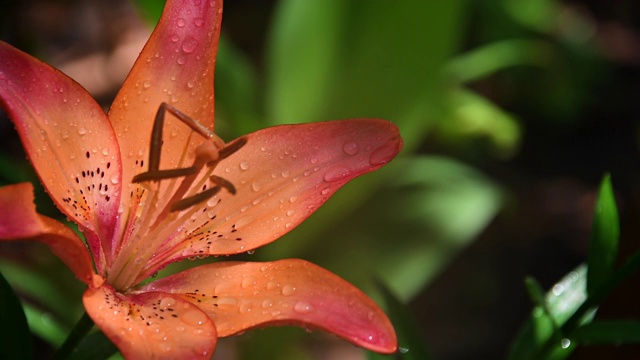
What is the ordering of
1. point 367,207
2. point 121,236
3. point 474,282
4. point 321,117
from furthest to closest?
point 474,282
point 367,207
point 321,117
point 121,236

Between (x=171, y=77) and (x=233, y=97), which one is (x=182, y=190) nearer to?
(x=171, y=77)

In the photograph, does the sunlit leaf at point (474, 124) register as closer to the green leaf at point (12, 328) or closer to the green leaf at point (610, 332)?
the green leaf at point (610, 332)

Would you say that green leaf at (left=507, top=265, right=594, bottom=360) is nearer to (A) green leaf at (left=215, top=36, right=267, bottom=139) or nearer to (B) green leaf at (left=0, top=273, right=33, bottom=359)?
(B) green leaf at (left=0, top=273, right=33, bottom=359)

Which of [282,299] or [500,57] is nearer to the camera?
[282,299]

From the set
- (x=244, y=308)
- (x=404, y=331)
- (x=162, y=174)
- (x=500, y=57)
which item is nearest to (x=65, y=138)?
(x=162, y=174)

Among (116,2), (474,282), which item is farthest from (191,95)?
(116,2)

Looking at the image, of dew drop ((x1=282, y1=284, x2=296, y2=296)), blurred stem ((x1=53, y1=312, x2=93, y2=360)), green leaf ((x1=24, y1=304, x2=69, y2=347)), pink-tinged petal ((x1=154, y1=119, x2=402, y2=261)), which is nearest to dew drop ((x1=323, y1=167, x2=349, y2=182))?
pink-tinged petal ((x1=154, y1=119, x2=402, y2=261))

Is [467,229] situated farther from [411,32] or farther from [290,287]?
[290,287]

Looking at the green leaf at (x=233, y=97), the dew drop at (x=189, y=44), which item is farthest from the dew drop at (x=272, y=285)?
the green leaf at (x=233, y=97)
